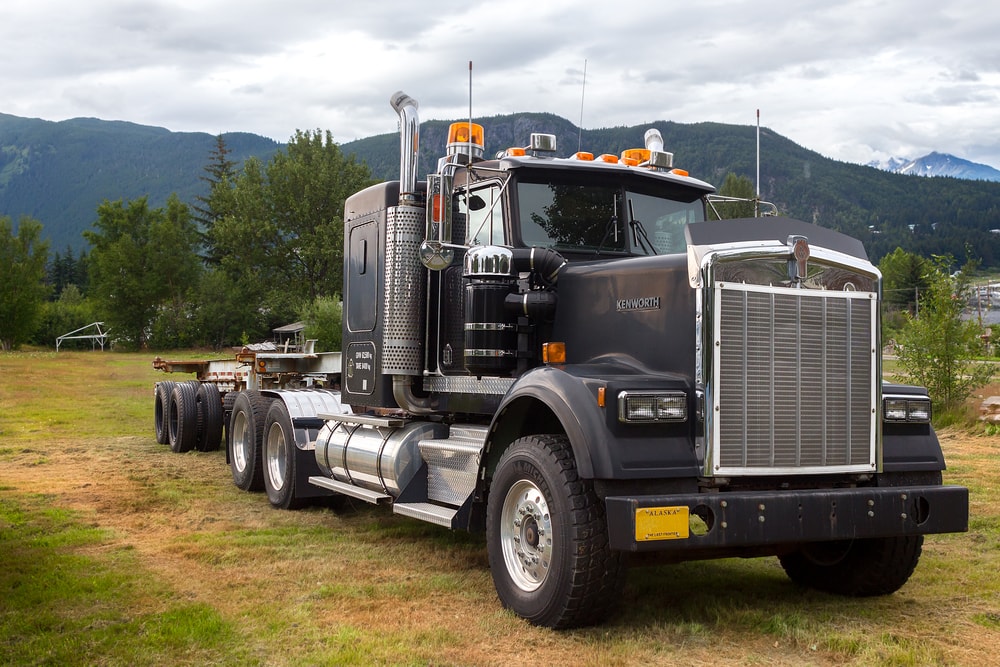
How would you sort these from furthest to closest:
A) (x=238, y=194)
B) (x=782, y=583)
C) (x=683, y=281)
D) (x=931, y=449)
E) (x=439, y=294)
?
(x=238, y=194) < (x=439, y=294) < (x=782, y=583) < (x=931, y=449) < (x=683, y=281)

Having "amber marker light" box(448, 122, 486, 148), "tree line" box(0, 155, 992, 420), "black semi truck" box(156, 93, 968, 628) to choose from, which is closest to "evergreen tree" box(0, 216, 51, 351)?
"tree line" box(0, 155, 992, 420)

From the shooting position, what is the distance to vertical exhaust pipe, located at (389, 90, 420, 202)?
24.7 ft

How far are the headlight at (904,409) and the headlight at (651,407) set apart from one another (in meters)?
1.39

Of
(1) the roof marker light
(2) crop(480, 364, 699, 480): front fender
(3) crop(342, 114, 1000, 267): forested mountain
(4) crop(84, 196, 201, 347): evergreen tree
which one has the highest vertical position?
(3) crop(342, 114, 1000, 267): forested mountain

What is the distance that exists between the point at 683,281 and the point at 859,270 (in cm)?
103

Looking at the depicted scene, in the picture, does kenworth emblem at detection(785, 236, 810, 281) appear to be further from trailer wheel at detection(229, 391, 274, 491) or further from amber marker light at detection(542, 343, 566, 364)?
trailer wheel at detection(229, 391, 274, 491)

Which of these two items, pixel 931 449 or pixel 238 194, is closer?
pixel 931 449

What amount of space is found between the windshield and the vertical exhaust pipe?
4.00 ft

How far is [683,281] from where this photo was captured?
534cm

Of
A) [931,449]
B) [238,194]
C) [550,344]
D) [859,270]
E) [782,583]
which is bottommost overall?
[782,583]

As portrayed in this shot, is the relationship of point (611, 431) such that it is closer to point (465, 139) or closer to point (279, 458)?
point (465, 139)

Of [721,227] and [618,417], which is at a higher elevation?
[721,227]

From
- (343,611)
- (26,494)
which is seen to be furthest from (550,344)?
(26,494)

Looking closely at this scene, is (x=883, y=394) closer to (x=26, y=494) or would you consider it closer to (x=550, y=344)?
(x=550, y=344)
